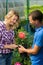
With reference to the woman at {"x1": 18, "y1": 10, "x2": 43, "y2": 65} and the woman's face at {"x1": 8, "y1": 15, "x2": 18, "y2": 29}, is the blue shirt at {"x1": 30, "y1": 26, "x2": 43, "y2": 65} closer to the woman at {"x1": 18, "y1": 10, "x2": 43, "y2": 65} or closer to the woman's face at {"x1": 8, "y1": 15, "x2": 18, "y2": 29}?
the woman at {"x1": 18, "y1": 10, "x2": 43, "y2": 65}

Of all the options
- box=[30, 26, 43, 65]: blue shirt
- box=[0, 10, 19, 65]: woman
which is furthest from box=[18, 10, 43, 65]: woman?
box=[0, 10, 19, 65]: woman

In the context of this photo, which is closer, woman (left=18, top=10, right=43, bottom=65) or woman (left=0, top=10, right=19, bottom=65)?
woman (left=18, top=10, right=43, bottom=65)

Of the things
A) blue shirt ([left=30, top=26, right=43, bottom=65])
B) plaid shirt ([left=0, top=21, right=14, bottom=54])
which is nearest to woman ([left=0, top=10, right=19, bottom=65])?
plaid shirt ([left=0, top=21, right=14, bottom=54])

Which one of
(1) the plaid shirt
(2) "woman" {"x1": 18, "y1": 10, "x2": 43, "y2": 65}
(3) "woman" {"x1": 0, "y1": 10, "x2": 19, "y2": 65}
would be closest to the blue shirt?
(2) "woman" {"x1": 18, "y1": 10, "x2": 43, "y2": 65}

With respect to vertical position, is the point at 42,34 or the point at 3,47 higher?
the point at 42,34

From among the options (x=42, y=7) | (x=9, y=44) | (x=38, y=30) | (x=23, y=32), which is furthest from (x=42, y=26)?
(x=42, y=7)

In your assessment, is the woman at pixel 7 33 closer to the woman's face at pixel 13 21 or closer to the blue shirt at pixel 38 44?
the woman's face at pixel 13 21

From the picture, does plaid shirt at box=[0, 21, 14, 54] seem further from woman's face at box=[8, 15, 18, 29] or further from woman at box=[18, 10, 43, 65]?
woman at box=[18, 10, 43, 65]

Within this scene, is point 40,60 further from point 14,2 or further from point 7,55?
point 14,2

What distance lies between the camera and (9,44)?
18.5ft

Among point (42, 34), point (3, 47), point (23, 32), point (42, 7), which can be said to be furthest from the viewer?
point (42, 7)

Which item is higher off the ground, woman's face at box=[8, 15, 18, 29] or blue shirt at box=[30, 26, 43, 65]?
woman's face at box=[8, 15, 18, 29]

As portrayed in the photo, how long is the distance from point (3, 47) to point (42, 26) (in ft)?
2.85

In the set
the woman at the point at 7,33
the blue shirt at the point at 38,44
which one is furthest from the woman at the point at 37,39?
the woman at the point at 7,33
